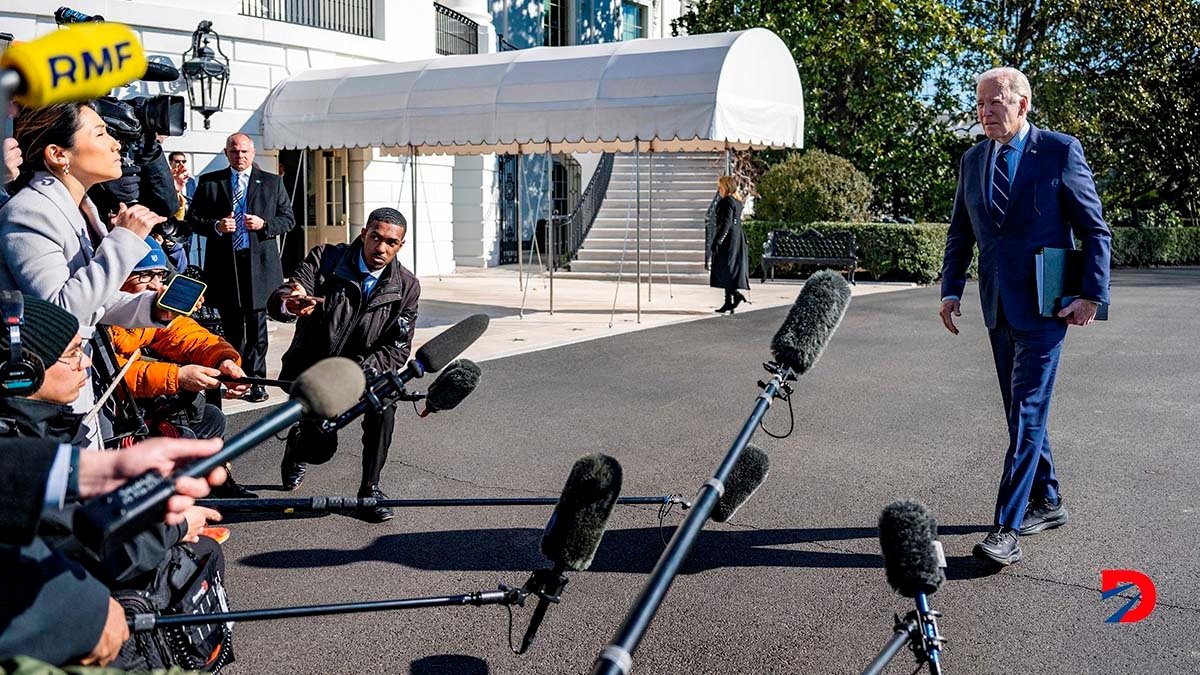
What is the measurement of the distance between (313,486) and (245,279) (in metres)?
3.45

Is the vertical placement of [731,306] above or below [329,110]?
below

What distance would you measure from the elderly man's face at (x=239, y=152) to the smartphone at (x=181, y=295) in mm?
5870

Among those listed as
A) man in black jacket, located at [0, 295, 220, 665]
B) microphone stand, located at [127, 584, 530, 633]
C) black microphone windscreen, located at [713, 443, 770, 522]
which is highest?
man in black jacket, located at [0, 295, 220, 665]

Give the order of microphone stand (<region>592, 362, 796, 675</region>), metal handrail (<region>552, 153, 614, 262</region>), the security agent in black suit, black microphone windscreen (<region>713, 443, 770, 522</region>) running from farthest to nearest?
1. metal handrail (<region>552, 153, 614, 262</region>)
2. the security agent in black suit
3. black microphone windscreen (<region>713, 443, 770, 522</region>)
4. microphone stand (<region>592, 362, 796, 675</region>)

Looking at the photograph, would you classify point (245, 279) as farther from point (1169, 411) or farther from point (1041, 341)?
point (1169, 411)

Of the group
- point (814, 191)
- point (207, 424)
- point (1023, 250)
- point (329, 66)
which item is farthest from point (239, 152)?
point (814, 191)

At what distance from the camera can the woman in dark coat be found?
51.9 ft

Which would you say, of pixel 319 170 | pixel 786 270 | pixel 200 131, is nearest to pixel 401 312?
pixel 200 131

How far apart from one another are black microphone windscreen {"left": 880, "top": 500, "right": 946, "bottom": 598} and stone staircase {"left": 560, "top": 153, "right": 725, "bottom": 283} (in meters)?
17.4

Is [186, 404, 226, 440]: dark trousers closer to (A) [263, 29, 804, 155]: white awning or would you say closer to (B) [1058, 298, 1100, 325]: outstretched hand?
(B) [1058, 298, 1100, 325]: outstretched hand

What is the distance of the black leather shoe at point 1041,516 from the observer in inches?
215

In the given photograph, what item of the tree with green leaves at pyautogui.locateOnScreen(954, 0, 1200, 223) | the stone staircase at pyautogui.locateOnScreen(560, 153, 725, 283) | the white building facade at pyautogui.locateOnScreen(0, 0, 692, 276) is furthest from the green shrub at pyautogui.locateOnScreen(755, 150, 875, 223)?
the white building facade at pyautogui.locateOnScreen(0, 0, 692, 276)

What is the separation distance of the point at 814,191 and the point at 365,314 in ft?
61.0

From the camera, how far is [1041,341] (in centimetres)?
516
